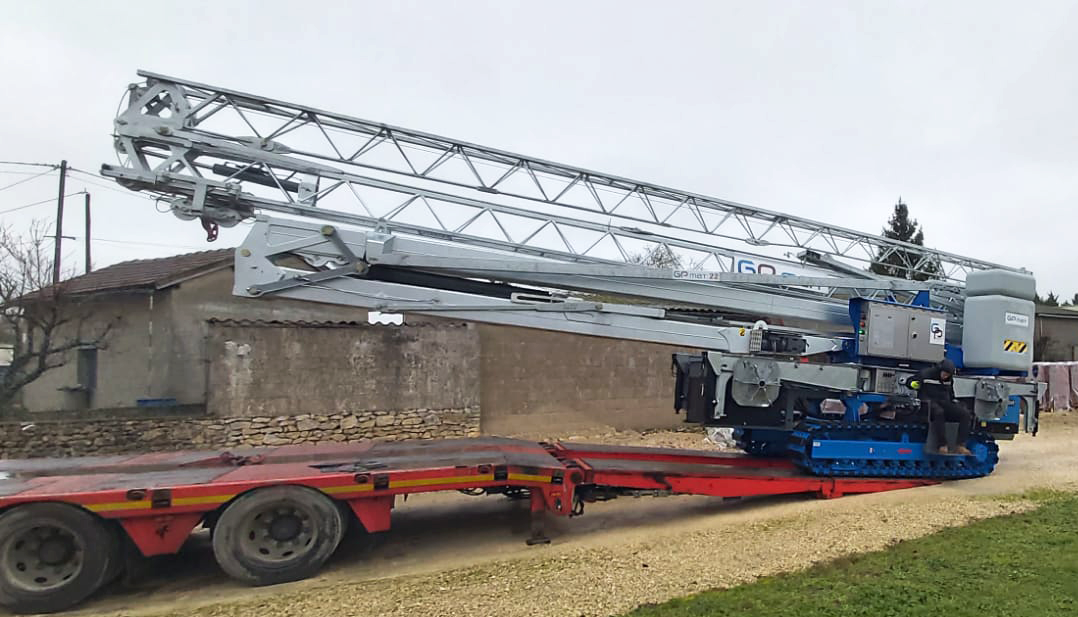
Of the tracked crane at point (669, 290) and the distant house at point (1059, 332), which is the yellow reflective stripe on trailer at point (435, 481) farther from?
the distant house at point (1059, 332)

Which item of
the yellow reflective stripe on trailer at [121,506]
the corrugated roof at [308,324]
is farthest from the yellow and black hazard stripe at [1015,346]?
the yellow reflective stripe on trailer at [121,506]

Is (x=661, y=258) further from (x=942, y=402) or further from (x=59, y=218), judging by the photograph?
(x=59, y=218)

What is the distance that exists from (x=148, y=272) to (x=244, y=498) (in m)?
12.5

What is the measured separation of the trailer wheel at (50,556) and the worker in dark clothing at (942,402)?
30.8 feet

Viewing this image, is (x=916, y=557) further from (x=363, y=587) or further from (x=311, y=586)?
(x=311, y=586)

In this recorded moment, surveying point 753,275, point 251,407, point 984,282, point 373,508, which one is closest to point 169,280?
point 251,407

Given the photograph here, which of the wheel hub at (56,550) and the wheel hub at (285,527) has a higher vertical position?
the wheel hub at (285,527)

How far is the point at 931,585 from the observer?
16.6 ft

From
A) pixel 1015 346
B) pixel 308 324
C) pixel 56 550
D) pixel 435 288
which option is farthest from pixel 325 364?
pixel 1015 346

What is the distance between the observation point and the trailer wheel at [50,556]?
5.37 m

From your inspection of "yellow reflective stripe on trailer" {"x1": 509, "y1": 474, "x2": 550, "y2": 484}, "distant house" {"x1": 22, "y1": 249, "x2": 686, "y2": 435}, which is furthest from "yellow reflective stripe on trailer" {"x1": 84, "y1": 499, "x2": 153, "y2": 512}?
"distant house" {"x1": 22, "y1": 249, "x2": 686, "y2": 435}

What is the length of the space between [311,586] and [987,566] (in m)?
5.92

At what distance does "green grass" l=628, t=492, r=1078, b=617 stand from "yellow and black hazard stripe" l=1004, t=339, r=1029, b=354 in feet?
10.9

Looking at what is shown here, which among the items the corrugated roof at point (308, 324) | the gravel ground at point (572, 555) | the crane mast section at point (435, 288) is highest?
the crane mast section at point (435, 288)
